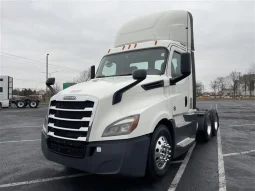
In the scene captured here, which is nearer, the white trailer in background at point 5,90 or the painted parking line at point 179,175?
the painted parking line at point 179,175

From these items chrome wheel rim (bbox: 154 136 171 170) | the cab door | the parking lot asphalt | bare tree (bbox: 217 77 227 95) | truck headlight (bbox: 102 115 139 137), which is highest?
bare tree (bbox: 217 77 227 95)

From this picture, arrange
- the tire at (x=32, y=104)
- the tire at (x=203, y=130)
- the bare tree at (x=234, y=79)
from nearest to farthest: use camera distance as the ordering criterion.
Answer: the tire at (x=203, y=130)
the tire at (x=32, y=104)
the bare tree at (x=234, y=79)

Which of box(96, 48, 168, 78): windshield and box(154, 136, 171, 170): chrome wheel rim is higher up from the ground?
box(96, 48, 168, 78): windshield

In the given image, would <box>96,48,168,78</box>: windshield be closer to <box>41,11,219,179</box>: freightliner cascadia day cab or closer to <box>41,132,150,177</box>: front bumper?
<box>41,11,219,179</box>: freightliner cascadia day cab

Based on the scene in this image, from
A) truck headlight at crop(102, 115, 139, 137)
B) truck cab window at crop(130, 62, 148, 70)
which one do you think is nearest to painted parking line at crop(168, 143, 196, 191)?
truck headlight at crop(102, 115, 139, 137)

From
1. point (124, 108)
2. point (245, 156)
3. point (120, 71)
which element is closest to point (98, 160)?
point (124, 108)

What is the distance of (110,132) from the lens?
3.73m

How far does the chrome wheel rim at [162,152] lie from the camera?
4293 millimetres

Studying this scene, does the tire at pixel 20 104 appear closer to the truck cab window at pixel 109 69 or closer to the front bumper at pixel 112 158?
the truck cab window at pixel 109 69

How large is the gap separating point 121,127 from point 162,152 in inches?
45.2

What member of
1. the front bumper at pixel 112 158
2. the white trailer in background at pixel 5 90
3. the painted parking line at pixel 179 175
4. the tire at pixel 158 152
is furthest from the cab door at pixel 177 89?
the white trailer in background at pixel 5 90

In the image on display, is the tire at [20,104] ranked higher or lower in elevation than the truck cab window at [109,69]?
lower

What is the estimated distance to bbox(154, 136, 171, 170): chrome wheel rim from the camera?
4293 mm

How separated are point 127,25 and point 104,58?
162cm
